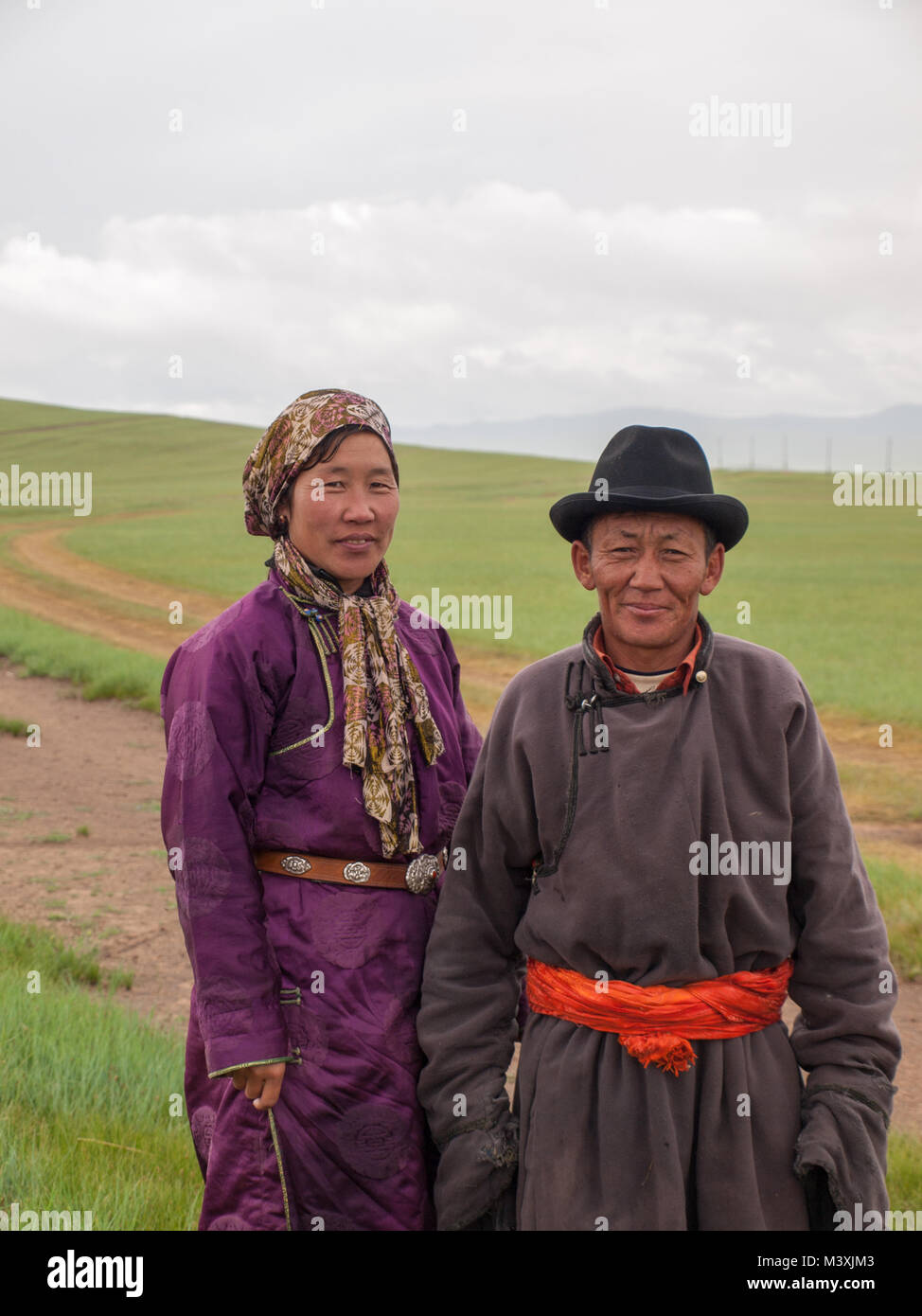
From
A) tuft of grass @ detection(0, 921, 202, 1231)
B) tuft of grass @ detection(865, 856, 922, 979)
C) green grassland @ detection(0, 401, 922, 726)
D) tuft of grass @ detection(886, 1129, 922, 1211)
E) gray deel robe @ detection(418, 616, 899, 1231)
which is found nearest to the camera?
gray deel robe @ detection(418, 616, 899, 1231)

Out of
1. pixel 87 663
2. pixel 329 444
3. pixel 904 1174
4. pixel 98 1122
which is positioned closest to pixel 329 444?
pixel 329 444

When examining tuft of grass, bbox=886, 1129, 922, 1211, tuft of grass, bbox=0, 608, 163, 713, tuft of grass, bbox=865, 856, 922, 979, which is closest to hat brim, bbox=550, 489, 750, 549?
tuft of grass, bbox=886, 1129, 922, 1211

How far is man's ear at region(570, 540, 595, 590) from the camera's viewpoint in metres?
2.38

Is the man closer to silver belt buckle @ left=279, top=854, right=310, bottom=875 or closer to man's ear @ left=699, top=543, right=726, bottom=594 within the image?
man's ear @ left=699, top=543, right=726, bottom=594

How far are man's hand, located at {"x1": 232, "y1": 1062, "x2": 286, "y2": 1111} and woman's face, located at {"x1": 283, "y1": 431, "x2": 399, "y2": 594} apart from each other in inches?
41.7

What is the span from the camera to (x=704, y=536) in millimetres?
2328

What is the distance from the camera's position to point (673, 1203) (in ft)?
7.09

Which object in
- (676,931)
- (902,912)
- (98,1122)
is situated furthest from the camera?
(902,912)

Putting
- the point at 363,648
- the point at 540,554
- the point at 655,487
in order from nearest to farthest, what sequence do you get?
the point at 655,487 → the point at 363,648 → the point at 540,554

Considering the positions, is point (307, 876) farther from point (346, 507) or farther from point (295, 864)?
point (346, 507)

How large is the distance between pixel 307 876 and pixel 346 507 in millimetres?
790

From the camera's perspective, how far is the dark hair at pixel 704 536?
91.9 inches

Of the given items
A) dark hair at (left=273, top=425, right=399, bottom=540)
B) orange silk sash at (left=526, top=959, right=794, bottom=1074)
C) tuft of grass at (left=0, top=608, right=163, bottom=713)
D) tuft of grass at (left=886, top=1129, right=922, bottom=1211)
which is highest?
dark hair at (left=273, top=425, right=399, bottom=540)

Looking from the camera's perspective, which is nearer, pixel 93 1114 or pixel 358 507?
pixel 358 507
